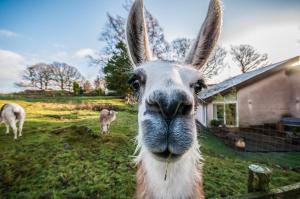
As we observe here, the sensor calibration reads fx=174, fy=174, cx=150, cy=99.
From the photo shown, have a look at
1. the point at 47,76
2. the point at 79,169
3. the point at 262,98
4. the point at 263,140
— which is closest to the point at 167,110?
the point at 79,169

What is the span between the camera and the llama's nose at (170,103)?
137 centimetres

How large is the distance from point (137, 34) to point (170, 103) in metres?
1.32

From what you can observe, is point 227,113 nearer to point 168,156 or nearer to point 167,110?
point 168,156

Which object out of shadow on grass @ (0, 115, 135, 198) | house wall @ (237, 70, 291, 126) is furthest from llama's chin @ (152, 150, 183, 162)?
house wall @ (237, 70, 291, 126)

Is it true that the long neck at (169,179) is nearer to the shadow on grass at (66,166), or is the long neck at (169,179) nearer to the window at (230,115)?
the shadow on grass at (66,166)

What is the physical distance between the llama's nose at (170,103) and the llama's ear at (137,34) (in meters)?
1.18

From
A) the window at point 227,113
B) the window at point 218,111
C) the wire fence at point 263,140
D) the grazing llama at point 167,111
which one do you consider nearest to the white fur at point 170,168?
the grazing llama at point 167,111

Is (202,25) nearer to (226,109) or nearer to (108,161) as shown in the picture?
(108,161)

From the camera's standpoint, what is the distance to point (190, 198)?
1954mm

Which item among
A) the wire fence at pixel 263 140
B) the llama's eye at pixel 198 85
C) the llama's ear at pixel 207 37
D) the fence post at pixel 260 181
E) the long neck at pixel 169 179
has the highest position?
the llama's ear at pixel 207 37

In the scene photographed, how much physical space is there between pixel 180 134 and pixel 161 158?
30 centimetres

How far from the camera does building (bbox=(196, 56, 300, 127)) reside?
16188mm

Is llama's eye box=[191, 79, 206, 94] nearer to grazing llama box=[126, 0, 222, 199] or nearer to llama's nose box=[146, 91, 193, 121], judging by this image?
grazing llama box=[126, 0, 222, 199]

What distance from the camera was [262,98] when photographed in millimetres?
16656
